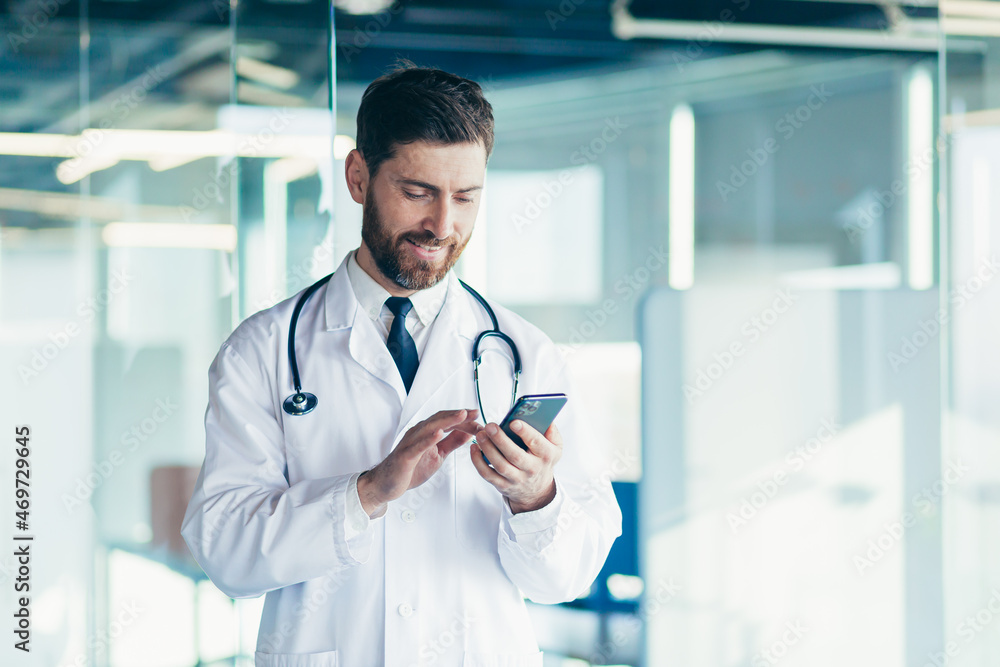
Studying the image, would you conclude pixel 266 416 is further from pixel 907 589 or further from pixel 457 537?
pixel 907 589

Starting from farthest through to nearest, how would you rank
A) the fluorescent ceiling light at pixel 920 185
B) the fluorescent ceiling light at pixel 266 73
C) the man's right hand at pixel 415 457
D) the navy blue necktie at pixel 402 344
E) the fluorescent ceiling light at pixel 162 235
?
1. the fluorescent ceiling light at pixel 920 185
2. the fluorescent ceiling light at pixel 162 235
3. the fluorescent ceiling light at pixel 266 73
4. the navy blue necktie at pixel 402 344
5. the man's right hand at pixel 415 457

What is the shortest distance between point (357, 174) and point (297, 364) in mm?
361

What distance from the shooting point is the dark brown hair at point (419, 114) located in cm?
128

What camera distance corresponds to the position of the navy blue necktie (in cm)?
133

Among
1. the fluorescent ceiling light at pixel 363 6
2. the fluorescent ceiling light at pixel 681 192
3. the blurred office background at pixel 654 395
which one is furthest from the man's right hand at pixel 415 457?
the fluorescent ceiling light at pixel 681 192

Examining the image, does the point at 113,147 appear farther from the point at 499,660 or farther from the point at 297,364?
the point at 499,660

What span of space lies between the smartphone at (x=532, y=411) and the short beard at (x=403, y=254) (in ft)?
1.05

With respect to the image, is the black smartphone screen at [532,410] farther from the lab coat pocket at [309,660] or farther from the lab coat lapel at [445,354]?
the lab coat pocket at [309,660]

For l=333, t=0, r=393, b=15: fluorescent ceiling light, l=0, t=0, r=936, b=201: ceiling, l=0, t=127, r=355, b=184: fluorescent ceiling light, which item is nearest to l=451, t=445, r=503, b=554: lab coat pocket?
l=0, t=0, r=936, b=201: ceiling

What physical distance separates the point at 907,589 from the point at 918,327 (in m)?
0.80

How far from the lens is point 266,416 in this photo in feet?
4.12

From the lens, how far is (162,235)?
2.38 m

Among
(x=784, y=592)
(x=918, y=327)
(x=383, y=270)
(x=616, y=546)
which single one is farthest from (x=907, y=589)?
(x=383, y=270)

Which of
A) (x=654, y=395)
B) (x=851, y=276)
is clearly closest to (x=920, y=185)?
(x=851, y=276)
